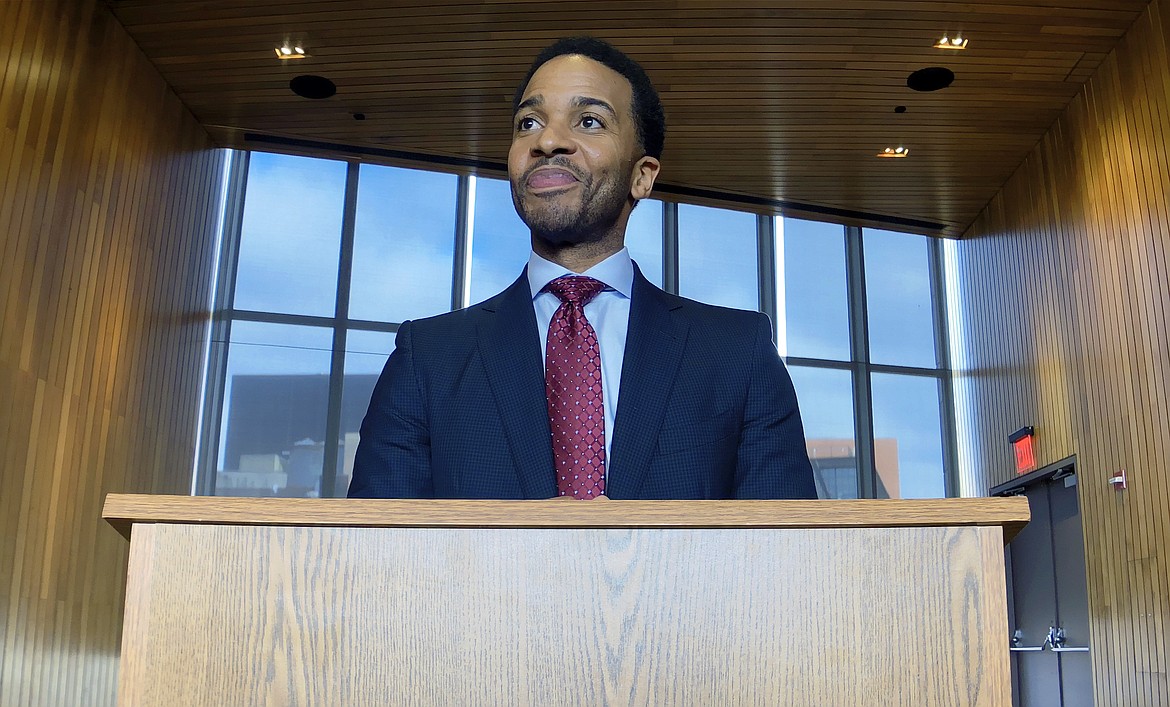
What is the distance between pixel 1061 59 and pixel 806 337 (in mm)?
3874

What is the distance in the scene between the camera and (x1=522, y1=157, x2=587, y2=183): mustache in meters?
Answer: 1.47

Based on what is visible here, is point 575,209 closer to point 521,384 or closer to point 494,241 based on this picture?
point 521,384

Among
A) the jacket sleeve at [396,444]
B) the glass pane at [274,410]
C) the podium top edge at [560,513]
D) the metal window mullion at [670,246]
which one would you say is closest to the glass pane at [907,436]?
the metal window mullion at [670,246]

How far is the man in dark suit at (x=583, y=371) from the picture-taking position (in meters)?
1.32

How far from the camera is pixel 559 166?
1.47 m

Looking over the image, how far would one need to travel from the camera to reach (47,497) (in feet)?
17.7

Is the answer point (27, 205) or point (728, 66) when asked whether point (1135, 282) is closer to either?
point (728, 66)

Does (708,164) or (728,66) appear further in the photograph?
(708,164)

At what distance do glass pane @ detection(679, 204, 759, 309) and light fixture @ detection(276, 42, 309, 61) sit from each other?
4258mm

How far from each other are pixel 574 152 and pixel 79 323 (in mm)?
5242

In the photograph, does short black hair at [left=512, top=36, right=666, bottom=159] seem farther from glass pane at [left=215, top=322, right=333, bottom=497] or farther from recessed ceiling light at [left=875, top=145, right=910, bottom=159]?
glass pane at [left=215, top=322, right=333, bottom=497]

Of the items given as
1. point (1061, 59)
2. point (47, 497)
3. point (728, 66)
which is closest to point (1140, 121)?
point (1061, 59)

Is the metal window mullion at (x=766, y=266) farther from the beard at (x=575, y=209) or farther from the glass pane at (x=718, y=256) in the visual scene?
the beard at (x=575, y=209)

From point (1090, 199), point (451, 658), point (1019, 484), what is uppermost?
point (1090, 199)
